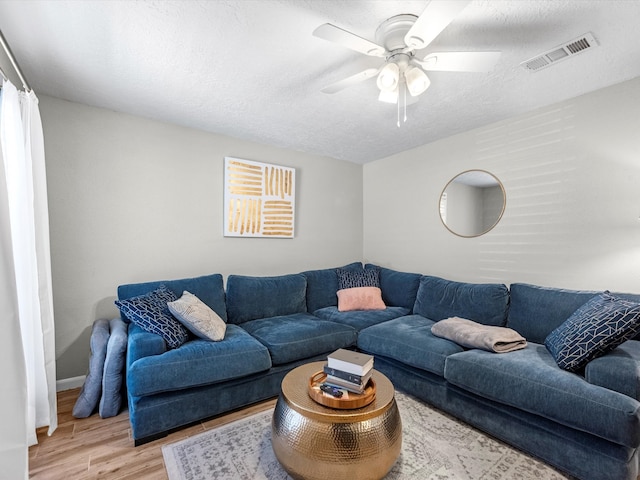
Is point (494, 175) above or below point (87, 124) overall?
below

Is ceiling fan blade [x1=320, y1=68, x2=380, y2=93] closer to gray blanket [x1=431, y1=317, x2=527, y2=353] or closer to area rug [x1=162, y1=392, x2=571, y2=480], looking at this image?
gray blanket [x1=431, y1=317, x2=527, y2=353]

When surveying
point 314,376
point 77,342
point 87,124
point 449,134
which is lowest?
point 77,342

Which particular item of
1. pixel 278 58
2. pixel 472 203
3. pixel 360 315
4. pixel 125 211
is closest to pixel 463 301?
pixel 360 315

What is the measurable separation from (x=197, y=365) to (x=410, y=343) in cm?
165

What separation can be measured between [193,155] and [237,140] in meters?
0.55

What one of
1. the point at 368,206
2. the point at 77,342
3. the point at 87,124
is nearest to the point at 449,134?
the point at 368,206

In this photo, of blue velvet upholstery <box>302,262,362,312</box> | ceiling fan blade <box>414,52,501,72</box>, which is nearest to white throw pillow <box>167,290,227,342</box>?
blue velvet upholstery <box>302,262,362,312</box>

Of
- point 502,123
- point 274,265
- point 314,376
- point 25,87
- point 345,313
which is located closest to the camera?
point 314,376

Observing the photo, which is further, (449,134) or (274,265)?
(274,265)

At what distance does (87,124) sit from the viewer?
2652 millimetres

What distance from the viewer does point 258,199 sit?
11.7 feet

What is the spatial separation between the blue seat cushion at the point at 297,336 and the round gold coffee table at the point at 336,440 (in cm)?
89

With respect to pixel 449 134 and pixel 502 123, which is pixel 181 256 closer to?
pixel 449 134

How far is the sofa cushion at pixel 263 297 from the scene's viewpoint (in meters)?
3.01
